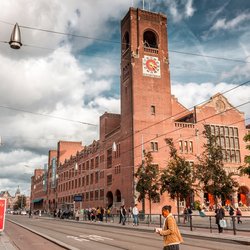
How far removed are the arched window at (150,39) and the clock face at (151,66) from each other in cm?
275

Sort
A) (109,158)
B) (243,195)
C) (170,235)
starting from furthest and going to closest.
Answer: (109,158) < (243,195) < (170,235)

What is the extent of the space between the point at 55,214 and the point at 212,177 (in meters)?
40.4

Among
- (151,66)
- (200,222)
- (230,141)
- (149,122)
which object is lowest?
(200,222)

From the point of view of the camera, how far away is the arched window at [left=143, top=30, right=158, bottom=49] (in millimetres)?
53812

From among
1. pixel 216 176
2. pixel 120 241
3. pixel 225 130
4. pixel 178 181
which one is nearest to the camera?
pixel 120 241

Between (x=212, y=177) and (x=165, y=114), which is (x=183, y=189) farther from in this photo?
(x=165, y=114)

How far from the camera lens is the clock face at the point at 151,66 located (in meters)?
51.0

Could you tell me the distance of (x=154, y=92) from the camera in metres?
50.7

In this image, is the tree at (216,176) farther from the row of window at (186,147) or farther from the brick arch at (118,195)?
the brick arch at (118,195)

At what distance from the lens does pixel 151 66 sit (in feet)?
169

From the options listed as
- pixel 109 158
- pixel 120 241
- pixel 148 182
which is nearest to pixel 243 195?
pixel 109 158

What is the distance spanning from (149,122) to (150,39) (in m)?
14.2

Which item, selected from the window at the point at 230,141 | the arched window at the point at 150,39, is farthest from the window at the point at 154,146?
the arched window at the point at 150,39

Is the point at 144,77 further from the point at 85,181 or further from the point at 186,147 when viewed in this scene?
the point at 85,181
